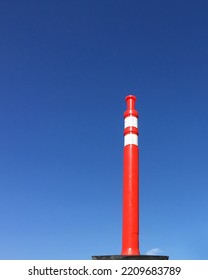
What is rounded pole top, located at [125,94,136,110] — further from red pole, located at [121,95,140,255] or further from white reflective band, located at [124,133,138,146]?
white reflective band, located at [124,133,138,146]

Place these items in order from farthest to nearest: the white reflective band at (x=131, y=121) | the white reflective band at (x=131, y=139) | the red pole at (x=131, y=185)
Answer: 1. the white reflective band at (x=131, y=121)
2. the white reflective band at (x=131, y=139)
3. the red pole at (x=131, y=185)

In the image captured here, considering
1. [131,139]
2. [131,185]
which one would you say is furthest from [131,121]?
[131,185]

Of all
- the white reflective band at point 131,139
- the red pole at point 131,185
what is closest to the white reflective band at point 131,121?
the red pole at point 131,185

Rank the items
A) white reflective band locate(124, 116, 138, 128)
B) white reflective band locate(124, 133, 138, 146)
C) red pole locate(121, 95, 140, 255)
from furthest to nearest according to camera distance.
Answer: white reflective band locate(124, 116, 138, 128), white reflective band locate(124, 133, 138, 146), red pole locate(121, 95, 140, 255)

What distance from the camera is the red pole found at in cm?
1467

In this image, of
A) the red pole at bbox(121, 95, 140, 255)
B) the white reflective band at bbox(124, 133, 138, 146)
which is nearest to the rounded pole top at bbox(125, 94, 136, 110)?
the red pole at bbox(121, 95, 140, 255)

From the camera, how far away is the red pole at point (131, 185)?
48.1 feet

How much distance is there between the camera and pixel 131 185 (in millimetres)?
15141

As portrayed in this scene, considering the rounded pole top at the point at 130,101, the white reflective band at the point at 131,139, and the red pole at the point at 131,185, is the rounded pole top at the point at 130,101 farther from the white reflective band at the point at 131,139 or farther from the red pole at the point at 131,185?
the white reflective band at the point at 131,139

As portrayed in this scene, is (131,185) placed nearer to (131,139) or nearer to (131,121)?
(131,139)
